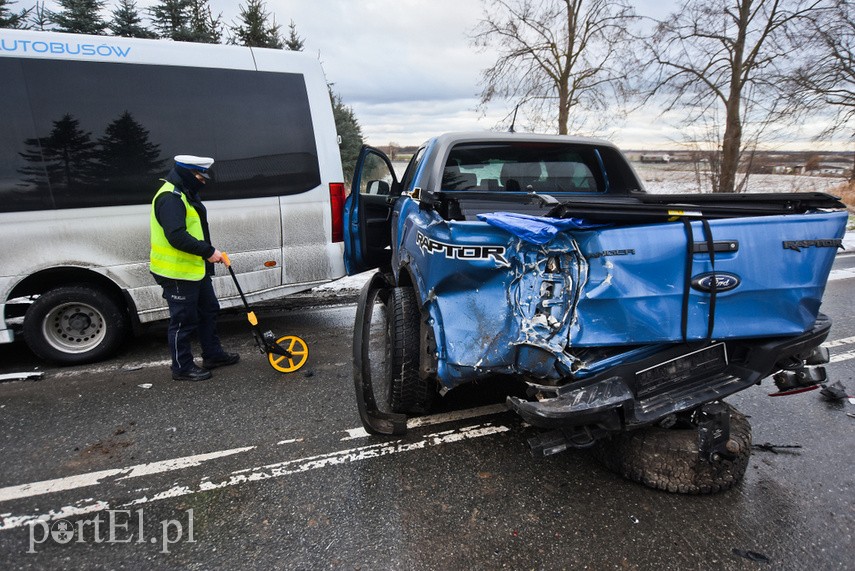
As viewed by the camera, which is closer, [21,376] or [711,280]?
[711,280]

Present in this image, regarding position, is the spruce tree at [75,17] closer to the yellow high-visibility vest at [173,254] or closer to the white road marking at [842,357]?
the yellow high-visibility vest at [173,254]

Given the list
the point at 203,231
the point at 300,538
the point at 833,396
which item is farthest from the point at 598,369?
the point at 203,231

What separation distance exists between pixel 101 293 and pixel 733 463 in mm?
4981

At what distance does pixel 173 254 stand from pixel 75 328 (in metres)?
1.44

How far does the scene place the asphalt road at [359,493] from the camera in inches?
86.8

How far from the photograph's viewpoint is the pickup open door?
506 centimetres

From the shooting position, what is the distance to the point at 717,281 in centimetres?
219

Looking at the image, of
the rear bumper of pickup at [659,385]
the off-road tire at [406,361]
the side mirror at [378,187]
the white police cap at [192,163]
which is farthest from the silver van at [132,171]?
the rear bumper of pickup at [659,385]

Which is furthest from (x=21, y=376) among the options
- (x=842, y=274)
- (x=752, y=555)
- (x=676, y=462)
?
(x=842, y=274)

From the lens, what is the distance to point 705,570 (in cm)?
209

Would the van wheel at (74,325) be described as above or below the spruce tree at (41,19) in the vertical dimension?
below

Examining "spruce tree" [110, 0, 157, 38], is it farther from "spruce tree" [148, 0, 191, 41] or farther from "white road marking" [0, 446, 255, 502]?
"white road marking" [0, 446, 255, 502]

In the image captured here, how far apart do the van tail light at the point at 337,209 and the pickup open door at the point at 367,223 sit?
0.17 feet

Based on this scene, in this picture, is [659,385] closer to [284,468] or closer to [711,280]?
[711,280]
